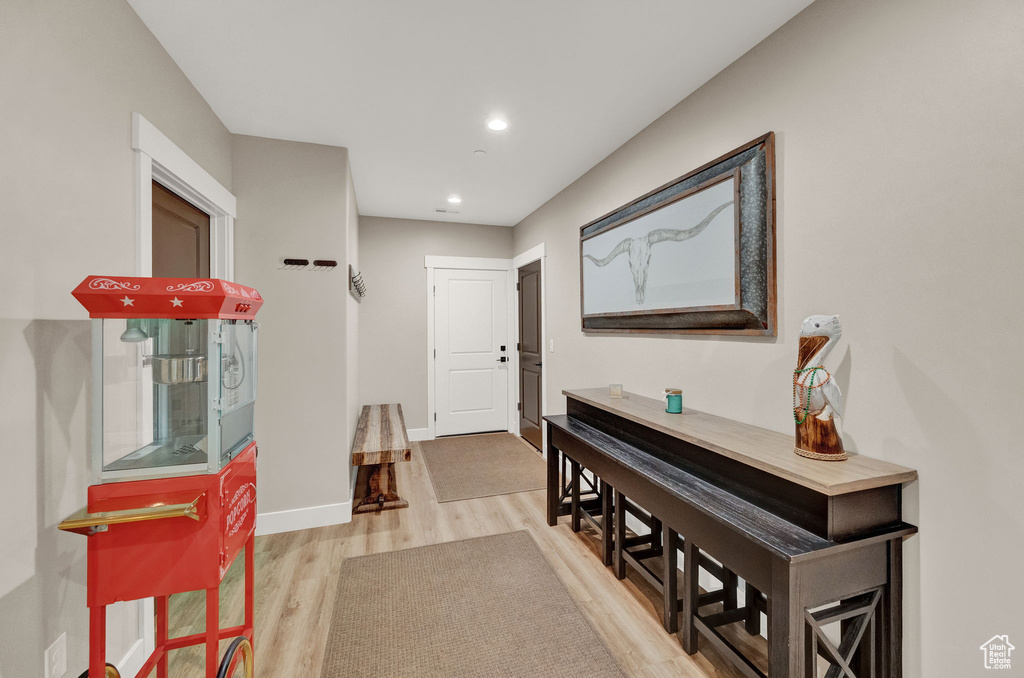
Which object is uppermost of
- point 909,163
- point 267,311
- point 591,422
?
point 909,163

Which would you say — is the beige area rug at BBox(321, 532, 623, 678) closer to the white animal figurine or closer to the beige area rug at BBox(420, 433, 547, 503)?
the beige area rug at BBox(420, 433, 547, 503)

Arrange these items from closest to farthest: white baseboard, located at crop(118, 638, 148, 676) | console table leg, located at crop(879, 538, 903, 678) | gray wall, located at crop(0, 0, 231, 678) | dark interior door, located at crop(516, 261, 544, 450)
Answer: gray wall, located at crop(0, 0, 231, 678) → console table leg, located at crop(879, 538, 903, 678) → white baseboard, located at crop(118, 638, 148, 676) → dark interior door, located at crop(516, 261, 544, 450)

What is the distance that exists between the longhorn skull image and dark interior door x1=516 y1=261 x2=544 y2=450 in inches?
65.4

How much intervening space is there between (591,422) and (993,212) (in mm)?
2020

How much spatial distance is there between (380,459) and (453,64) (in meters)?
2.46

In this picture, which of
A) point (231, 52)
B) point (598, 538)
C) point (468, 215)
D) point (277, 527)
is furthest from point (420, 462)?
point (231, 52)

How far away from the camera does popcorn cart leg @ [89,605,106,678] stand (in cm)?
118

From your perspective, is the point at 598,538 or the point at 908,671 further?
the point at 598,538

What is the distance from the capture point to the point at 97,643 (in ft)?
3.89

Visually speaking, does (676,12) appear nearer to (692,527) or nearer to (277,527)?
(692,527)

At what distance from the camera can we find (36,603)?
1.18 meters

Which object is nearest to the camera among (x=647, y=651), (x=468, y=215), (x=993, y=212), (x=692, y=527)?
(x=993, y=212)

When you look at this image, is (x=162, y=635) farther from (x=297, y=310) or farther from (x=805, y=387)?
(x=805, y=387)

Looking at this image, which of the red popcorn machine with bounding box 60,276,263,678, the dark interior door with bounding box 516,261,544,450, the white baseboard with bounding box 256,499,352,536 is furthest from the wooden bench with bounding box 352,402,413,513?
the dark interior door with bounding box 516,261,544,450
